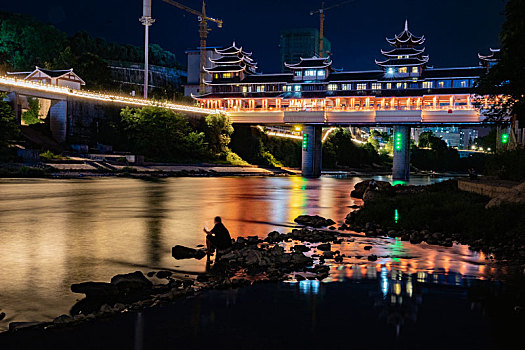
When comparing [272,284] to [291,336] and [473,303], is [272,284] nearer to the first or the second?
[291,336]

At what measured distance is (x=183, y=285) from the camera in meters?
10.5

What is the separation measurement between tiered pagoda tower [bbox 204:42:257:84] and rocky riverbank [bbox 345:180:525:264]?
70548 mm

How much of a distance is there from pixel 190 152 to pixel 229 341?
6478 cm

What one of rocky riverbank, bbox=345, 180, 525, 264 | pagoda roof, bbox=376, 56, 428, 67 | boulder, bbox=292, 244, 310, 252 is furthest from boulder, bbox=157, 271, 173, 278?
pagoda roof, bbox=376, 56, 428, 67

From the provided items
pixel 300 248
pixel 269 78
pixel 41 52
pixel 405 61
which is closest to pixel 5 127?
pixel 300 248

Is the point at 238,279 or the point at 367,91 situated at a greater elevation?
the point at 367,91

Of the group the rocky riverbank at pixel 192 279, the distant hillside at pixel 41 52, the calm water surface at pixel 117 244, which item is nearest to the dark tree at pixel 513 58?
the calm water surface at pixel 117 244

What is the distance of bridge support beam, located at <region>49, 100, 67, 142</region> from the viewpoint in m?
57.6

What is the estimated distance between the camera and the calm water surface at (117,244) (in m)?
10.4

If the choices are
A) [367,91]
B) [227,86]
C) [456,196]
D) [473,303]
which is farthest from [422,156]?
[473,303]

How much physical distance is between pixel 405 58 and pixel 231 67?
3272 cm

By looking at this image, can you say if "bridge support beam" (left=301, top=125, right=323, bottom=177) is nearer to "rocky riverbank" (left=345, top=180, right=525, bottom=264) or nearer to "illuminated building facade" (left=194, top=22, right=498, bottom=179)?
"illuminated building facade" (left=194, top=22, right=498, bottom=179)

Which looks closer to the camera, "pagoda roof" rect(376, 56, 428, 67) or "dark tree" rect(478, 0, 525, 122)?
"dark tree" rect(478, 0, 525, 122)

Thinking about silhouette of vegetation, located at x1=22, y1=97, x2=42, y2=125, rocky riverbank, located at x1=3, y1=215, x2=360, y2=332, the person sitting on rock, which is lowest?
rocky riverbank, located at x1=3, y1=215, x2=360, y2=332
